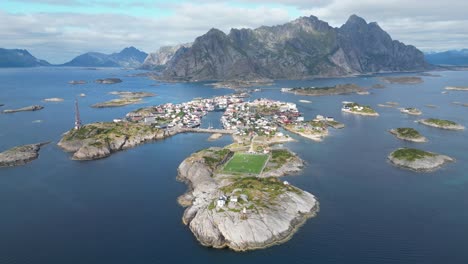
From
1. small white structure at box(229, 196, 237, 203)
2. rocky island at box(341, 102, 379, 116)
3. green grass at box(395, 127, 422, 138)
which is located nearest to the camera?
small white structure at box(229, 196, 237, 203)

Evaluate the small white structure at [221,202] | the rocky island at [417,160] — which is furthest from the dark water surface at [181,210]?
the small white structure at [221,202]

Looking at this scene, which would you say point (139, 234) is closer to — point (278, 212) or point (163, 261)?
point (163, 261)

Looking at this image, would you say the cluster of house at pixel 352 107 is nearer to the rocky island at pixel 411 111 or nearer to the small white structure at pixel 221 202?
the rocky island at pixel 411 111

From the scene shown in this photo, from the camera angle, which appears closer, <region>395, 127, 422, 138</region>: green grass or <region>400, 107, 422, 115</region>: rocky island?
<region>395, 127, 422, 138</region>: green grass

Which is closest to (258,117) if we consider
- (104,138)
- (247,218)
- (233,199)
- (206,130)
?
(206,130)

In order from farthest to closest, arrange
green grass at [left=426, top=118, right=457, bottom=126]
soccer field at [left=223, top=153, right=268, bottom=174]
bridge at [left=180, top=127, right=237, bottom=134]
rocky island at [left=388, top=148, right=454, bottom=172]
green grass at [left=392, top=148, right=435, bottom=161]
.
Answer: green grass at [left=426, top=118, right=457, bottom=126], bridge at [left=180, top=127, right=237, bottom=134], green grass at [left=392, top=148, right=435, bottom=161], rocky island at [left=388, top=148, right=454, bottom=172], soccer field at [left=223, top=153, right=268, bottom=174]

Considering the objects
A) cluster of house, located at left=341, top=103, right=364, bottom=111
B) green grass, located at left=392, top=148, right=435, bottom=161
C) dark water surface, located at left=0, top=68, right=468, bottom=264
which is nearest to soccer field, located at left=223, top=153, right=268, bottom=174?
dark water surface, located at left=0, top=68, right=468, bottom=264

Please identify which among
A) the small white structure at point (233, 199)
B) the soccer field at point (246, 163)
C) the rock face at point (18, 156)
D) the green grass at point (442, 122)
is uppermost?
the green grass at point (442, 122)

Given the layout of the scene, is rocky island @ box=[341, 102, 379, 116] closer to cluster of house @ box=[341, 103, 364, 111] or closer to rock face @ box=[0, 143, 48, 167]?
cluster of house @ box=[341, 103, 364, 111]
